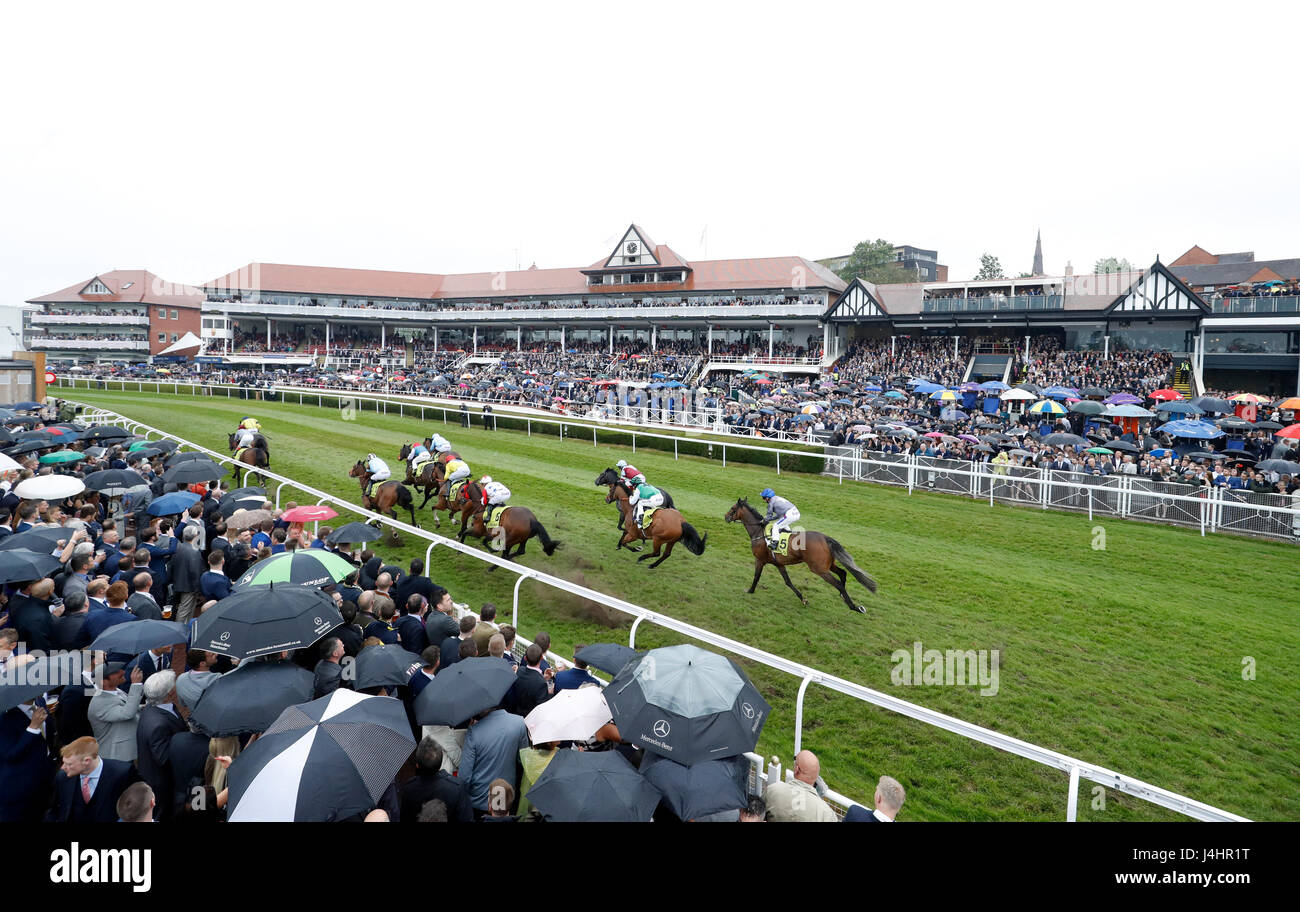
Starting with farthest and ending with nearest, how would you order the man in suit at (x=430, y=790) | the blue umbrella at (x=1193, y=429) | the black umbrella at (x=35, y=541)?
the blue umbrella at (x=1193, y=429) → the black umbrella at (x=35, y=541) → the man in suit at (x=430, y=790)

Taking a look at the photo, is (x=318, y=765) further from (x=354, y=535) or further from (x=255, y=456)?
(x=255, y=456)

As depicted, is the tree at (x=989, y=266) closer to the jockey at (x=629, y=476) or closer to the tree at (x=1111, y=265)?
the tree at (x=1111, y=265)

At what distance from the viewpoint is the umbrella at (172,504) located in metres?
8.33

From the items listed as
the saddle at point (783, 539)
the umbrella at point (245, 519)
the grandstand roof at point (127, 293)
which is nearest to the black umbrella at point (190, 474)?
the umbrella at point (245, 519)

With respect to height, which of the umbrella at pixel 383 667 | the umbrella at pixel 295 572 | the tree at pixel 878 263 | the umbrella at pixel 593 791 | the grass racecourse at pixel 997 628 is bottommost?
the grass racecourse at pixel 997 628

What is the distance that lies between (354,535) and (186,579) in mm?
1643

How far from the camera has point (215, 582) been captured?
643 centimetres

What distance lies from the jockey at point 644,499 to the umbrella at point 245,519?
4.57 m

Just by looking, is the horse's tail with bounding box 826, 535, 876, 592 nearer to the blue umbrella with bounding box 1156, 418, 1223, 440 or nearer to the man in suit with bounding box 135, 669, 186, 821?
the man in suit with bounding box 135, 669, 186, 821

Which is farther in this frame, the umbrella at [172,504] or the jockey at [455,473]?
the jockey at [455,473]

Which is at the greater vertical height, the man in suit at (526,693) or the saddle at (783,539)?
the saddle at (783,539)

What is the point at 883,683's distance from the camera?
6898 mm

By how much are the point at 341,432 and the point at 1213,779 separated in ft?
71.5

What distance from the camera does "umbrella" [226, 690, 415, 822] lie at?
3033mm
